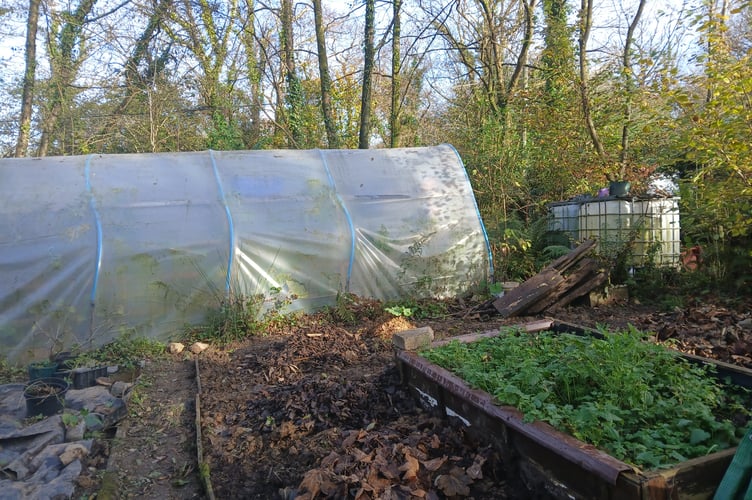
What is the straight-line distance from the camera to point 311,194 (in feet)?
26.8

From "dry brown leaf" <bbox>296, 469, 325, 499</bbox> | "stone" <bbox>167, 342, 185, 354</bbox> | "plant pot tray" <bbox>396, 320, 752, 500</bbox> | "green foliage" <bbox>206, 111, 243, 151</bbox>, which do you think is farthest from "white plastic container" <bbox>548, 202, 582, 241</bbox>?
"green foliage" <bbox>206, 111, 243, 151</bbox>

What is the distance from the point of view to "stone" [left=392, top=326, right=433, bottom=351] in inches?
165

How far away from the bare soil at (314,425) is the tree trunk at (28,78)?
1174cm

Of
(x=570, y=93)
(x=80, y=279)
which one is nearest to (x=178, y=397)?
(x=80, y=279)

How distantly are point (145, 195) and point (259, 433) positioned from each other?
4689mm

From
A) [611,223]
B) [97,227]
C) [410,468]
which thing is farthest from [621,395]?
[97,227]

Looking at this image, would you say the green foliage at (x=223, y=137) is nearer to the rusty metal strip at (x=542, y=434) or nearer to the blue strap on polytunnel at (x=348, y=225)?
the blue strap on polytunnel at (x=348, y=225)

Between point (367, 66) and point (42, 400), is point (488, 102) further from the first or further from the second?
point (42, 400)

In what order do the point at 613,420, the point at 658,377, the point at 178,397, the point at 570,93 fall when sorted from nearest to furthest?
the point at 613,420
the point at 658,377
the point at 178,397
the point at 570,93

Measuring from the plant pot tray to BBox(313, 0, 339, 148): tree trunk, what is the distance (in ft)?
38.0

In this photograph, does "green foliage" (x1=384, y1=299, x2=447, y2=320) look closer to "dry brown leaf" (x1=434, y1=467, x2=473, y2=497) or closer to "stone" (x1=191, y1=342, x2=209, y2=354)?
"stone" (x1=191, y1=342, x2=209, y2=354)

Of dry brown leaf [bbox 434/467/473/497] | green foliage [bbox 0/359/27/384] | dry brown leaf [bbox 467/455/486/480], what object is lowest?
green foliage [bbox 0/359/27/384]

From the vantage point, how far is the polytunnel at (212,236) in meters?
6.55

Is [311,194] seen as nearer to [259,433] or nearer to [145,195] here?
[145,195]
